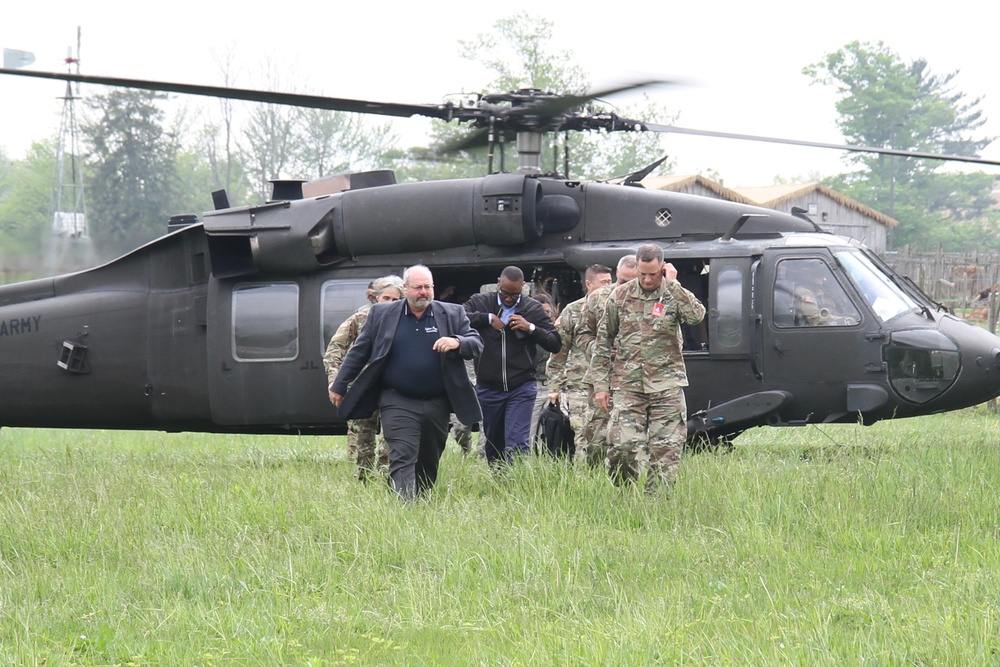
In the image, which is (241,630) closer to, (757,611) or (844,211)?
(757,611)

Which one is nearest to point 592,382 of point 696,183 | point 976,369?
point 976,369

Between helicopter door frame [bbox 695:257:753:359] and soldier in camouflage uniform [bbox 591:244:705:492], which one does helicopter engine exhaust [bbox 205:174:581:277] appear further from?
soldier in camouflage uniform [bbox 591:244:705:492]

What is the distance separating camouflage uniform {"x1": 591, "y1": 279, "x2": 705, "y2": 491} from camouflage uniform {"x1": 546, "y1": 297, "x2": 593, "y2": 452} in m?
0.98

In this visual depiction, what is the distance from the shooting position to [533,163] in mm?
10234

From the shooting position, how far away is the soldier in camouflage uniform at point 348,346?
8773 mm

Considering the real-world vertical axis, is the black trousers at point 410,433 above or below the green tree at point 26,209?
below

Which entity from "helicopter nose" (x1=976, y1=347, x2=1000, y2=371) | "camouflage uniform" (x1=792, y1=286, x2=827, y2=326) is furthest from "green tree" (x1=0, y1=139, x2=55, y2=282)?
"helicopter nose" (x1=976, y1=347, x2=1000, y2=371)

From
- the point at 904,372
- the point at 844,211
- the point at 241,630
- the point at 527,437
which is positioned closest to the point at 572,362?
the point at 527,437

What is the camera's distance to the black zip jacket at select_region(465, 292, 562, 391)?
8656 mm

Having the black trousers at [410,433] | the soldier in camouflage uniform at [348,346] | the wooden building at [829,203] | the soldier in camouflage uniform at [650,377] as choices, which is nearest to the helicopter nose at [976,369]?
the soldier in camouflage uniform at [650,377]

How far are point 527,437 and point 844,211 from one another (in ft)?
139

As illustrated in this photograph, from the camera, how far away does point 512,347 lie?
28.6ft

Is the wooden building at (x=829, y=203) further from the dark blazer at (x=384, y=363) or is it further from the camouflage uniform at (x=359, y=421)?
the dark blazer at (x=384, y=363)

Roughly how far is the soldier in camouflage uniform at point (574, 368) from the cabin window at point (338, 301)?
2.14 meters
